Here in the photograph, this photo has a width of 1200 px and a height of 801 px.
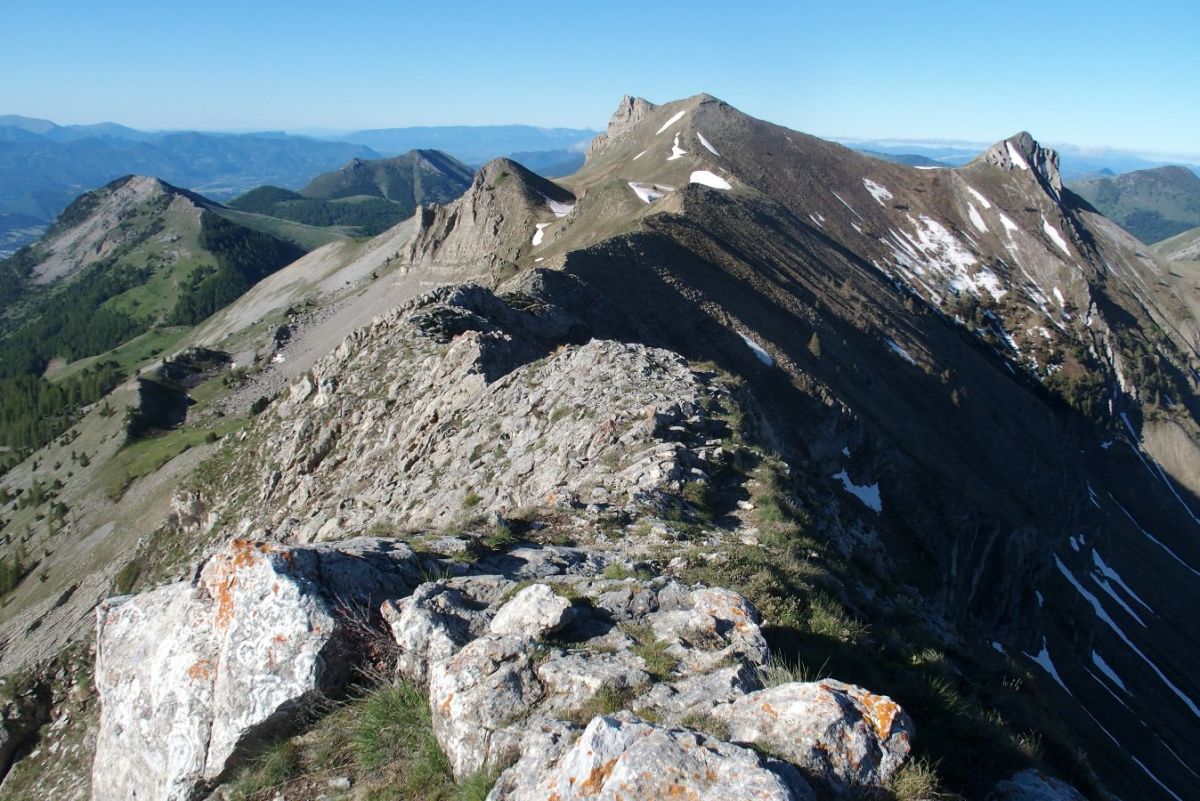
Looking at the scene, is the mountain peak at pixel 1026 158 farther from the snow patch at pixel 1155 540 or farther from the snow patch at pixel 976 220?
the snow patch at pixel 1155 540

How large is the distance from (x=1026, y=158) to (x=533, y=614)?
561 ft

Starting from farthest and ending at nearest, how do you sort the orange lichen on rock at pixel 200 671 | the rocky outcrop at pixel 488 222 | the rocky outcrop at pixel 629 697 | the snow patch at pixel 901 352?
the rocky outcrop at pixel 488 222
the snow patch at pixel 901 352
the orange lichen on rock at pixel 200 671
the rocky outcrop at pixel 629 697

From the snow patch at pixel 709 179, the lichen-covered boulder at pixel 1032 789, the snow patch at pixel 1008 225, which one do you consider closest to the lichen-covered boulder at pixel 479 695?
the lichen-covered boulder at pixel 1032 789

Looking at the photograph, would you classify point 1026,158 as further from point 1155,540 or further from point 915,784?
point 915,784

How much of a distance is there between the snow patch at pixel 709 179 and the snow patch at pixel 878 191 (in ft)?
139

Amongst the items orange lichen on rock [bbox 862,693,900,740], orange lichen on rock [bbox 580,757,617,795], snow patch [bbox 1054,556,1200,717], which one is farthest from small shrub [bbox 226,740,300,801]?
snow patch [bbox 1054,556,1200,717]

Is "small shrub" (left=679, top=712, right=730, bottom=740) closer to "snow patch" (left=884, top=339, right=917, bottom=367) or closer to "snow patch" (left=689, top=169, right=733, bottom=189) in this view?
"snow patch" (left=884, top=339, right=917, bottom=367)

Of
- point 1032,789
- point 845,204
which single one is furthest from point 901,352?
point 1032,789

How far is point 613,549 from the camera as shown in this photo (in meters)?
11.9

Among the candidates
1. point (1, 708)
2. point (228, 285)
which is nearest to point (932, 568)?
point (1, 708)

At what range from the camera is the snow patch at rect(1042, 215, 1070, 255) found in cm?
12489

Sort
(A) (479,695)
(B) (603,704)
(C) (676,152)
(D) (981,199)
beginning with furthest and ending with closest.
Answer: (D) (981,199)
(C) (676,152)
(A) (479,695)
(B) (603,704)

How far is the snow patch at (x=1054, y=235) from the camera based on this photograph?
12489cm

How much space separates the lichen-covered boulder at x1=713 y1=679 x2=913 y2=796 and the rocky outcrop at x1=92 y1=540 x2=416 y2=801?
4879 mm
